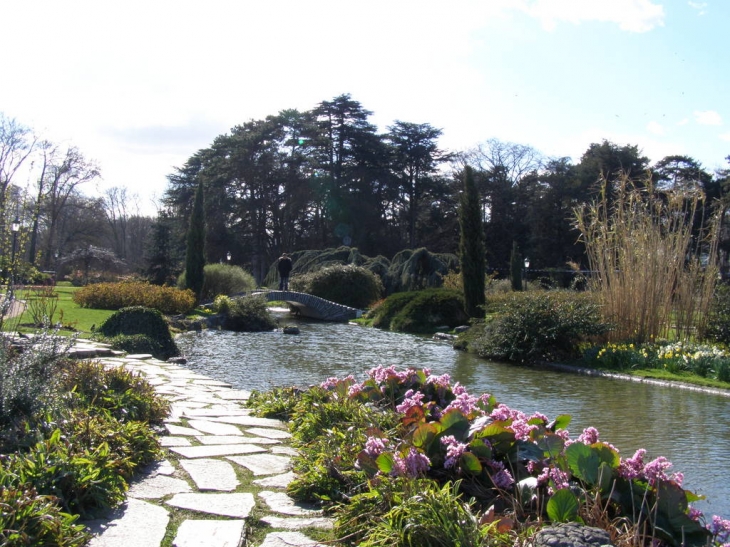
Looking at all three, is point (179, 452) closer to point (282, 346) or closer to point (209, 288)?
point (282, 346)

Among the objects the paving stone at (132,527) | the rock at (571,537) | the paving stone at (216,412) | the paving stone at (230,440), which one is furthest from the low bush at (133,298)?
the rock at (571,537)

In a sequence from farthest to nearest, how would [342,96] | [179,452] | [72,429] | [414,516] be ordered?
[342,96] < [179,452] < [72,429] < [414,516]

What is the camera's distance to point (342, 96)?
1506 inches

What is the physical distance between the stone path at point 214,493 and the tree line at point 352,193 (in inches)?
1326

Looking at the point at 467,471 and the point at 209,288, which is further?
the point at 209,288

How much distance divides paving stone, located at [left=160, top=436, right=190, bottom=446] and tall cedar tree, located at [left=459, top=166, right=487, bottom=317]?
42.9ft

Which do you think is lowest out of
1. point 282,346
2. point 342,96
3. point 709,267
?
point 282,346

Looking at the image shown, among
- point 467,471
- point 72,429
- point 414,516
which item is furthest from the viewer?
point 72,429

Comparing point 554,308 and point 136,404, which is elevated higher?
point 554,308

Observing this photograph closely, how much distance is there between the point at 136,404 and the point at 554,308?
8.46m

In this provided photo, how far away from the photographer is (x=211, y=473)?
11.2ft

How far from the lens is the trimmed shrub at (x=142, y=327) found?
10.6 metres

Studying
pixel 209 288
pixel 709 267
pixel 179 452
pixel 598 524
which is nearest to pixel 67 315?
pixel 209 288

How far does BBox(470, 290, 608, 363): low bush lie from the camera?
10.8 m
